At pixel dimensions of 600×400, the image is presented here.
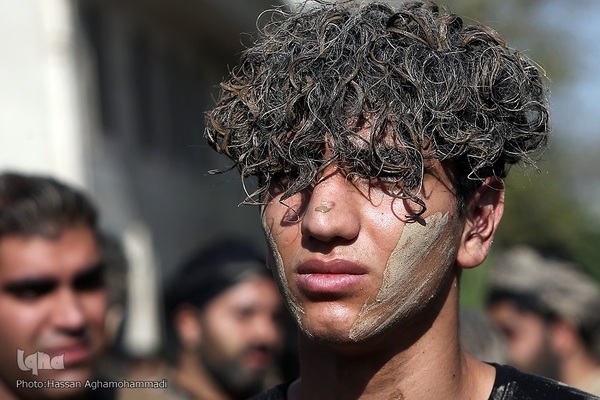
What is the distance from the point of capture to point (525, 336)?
7363 mm

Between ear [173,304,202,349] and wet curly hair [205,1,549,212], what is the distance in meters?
3.83

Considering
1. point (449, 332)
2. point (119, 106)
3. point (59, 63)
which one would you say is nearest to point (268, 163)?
point (449, 332)

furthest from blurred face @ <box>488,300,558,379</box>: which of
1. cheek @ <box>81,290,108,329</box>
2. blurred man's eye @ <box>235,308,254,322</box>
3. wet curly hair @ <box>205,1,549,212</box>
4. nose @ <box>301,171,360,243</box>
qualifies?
nose @ <box>301,171,360,243</box>

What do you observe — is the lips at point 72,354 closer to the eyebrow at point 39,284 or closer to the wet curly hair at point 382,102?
the eyebrow at point 39,284

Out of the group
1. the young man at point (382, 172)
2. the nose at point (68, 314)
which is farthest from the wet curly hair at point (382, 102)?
the nose at point (68, 314)

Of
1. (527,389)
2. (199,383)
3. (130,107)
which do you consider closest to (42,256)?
(199,383)

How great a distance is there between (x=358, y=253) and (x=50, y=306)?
2269mm

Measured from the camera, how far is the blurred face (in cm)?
718

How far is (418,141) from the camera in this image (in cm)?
291

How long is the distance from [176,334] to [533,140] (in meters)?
4.32

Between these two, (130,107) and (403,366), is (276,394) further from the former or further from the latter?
(130,107)

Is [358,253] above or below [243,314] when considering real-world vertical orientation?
above

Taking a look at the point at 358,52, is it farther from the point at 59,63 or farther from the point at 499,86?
the point at 59,63

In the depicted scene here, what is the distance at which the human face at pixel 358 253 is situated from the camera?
2.88 m
